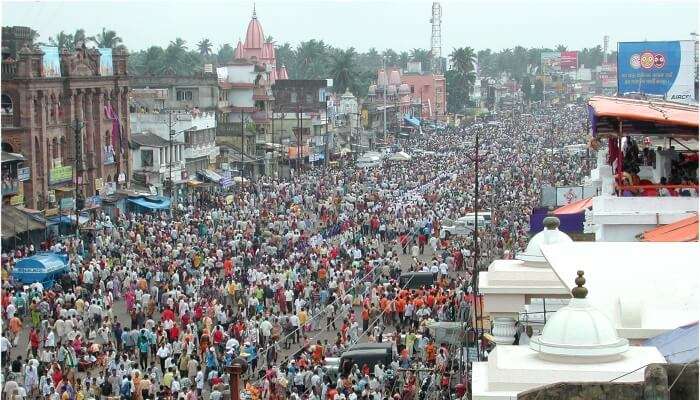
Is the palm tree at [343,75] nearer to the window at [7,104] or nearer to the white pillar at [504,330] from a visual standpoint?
the window at [7,104]

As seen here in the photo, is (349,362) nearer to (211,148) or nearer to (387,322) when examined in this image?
(387,322)

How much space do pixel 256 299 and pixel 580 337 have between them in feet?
65.9

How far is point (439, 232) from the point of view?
4512cm

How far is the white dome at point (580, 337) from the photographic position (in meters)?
11.2

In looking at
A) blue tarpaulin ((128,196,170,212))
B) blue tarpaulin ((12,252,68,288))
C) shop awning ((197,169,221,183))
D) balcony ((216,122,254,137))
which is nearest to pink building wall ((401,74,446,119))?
balcony ((216,122,254,137))

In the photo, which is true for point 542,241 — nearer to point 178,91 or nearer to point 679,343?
point 679,343

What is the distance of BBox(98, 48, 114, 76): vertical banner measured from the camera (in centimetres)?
5947

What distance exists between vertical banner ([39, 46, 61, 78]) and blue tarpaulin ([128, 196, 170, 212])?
5443 millimetres

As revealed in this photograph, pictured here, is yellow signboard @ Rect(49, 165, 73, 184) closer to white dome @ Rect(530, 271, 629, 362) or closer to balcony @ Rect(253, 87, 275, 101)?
balcony @ Rect(253, 87, 275, 101)

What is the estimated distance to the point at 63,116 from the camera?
55375 millimetres

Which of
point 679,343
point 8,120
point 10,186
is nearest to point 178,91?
point 8,120

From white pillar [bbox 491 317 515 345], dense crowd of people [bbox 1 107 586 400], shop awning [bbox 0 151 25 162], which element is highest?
white pillar [bbox 491 317 515 345]

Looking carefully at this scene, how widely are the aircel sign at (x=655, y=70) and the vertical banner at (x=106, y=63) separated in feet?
85.0

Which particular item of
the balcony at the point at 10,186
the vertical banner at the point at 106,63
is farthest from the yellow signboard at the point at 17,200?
the vertical banner at the point at 106,63
